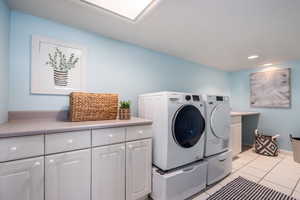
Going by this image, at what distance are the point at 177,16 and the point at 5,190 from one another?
202 centimetres

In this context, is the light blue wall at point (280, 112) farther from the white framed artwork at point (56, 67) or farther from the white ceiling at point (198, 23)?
the white framed artwork at point (56, 67)

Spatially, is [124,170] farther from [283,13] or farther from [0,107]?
[283,13]

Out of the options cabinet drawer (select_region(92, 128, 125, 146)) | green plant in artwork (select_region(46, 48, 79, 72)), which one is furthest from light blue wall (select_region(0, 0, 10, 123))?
cabinet drawer (select_region(92, 128, 125, 146))

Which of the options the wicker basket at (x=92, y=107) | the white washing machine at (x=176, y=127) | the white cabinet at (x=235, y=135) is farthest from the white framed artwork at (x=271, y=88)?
the wicker basket at (x=92, y=107)

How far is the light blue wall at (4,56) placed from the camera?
1.19 metres

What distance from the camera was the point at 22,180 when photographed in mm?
946

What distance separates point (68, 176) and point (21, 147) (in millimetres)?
405

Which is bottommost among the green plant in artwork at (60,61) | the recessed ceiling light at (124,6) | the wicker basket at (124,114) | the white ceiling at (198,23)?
the wicker basket at (124,114)

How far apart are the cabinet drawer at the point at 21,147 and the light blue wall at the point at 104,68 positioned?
69 centimetres

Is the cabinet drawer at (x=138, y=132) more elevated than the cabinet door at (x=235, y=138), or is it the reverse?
the cabinet drawer at (x=138, y=132)

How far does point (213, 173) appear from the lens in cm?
188

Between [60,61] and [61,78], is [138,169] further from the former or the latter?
[60,61]

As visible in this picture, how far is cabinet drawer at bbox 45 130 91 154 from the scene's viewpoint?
40.8 inches

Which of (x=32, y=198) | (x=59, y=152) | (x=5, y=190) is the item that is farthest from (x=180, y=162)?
(x=5, y=190)
